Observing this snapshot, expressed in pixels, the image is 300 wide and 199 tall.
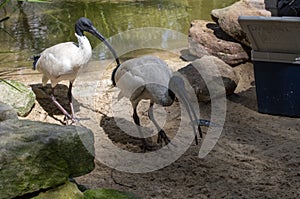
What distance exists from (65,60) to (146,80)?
3.20 feet

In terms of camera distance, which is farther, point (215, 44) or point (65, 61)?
point (215, 44)

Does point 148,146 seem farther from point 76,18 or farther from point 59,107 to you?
point 76,18

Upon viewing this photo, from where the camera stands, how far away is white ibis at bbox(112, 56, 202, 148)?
3.62m

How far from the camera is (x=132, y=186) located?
323 cm

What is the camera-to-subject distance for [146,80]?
3695 mm

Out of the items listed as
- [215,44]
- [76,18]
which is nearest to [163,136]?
[215,44]

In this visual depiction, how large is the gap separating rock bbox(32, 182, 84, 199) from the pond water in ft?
13.2

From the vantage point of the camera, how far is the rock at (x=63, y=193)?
7.64 feet

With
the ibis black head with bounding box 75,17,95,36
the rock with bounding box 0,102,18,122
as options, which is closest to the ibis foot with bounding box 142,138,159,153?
the rock with bounding box 0,102,18,122

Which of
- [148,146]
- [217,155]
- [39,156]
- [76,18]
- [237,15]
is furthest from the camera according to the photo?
[76,18]

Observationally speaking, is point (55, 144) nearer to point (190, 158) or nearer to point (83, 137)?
point (83, 137)

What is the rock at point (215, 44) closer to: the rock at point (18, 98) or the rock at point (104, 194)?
the rock at point (18, 98)

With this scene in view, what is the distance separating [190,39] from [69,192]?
3960 mm

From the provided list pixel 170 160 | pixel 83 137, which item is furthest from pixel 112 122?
pixel 83 137
